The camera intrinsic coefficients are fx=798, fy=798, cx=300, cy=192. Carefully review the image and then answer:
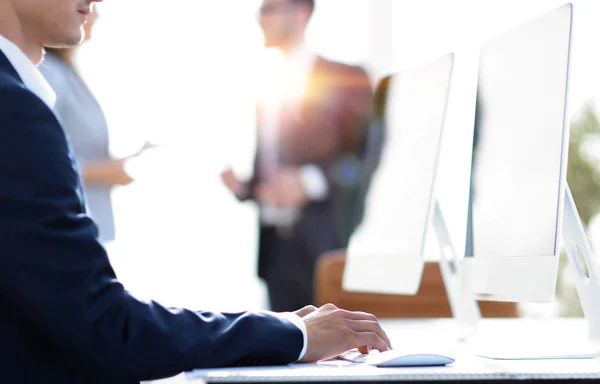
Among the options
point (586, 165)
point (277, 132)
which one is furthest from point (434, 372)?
point (586, 165)

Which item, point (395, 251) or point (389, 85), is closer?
point (395, 251)

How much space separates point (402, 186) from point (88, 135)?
1.23 m

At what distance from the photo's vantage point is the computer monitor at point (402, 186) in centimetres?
156

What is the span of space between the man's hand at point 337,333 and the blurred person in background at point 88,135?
1.49 m

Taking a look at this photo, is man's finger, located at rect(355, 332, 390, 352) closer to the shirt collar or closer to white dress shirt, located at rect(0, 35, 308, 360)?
white dress shirt, located at rect(0, 35, 308, 360)

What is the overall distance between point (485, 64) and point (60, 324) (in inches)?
38.7

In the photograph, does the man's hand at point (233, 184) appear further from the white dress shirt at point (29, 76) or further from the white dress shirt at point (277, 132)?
the white dress shirt at point (29, 76)

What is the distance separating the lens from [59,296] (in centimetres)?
89

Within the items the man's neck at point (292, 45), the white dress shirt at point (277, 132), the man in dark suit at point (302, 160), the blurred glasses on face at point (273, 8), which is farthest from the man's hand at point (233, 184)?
the blurred glasses on face at point (273, 8)

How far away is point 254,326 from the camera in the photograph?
1.02 metres

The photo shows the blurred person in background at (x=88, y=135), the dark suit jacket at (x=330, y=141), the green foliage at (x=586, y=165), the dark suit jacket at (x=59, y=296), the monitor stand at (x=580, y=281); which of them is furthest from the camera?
the green foliage at (x=586, y=165)

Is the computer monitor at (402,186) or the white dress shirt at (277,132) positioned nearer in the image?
the computer monitor at (402,186)

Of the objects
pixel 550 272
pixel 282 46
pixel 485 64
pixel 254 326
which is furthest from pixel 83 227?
pixel 282 46

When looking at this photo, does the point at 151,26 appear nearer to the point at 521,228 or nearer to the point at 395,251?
the point at 395,251
